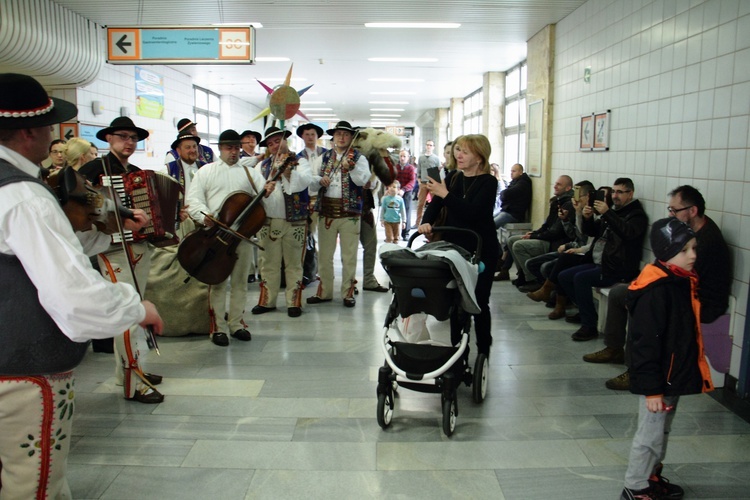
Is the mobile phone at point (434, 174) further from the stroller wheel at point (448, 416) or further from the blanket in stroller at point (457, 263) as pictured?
the stroller wheel at point (448, 416)

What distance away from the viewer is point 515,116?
37.3 ft

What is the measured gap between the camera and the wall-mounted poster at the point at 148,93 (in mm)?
9984

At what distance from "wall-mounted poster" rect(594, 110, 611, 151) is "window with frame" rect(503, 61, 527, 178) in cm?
442

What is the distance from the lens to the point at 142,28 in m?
5.45

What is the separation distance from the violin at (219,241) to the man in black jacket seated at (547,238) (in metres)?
3.29

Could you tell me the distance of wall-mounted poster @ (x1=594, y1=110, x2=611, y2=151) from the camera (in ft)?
18.5

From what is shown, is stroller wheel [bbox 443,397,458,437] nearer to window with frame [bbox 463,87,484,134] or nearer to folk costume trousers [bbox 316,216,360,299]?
folk costume trousers [bbox 316,216,360,299]

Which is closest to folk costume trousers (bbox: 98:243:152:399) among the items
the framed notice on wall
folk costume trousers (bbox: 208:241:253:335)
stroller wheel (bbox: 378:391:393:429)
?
folk costume trousers (bbox: 208:241:253:335)

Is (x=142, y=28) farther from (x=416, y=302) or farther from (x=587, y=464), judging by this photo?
(x=587, y=464)

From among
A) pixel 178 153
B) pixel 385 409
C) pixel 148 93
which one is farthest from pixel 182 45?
pixel 148 93

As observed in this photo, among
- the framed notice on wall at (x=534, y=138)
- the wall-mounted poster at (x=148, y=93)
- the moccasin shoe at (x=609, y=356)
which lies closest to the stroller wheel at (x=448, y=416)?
the moccasin shoe at (x=609, y=356)

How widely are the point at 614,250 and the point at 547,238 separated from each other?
5.51 ft

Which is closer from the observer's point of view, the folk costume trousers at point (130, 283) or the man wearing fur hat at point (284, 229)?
the folk costume trousers at point (130, 283)

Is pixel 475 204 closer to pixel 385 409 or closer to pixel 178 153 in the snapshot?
pixel 385 409
